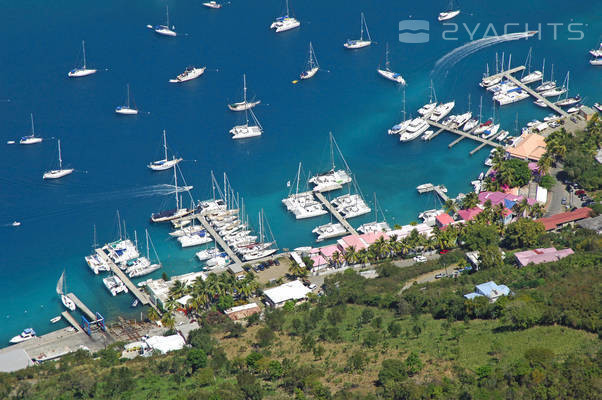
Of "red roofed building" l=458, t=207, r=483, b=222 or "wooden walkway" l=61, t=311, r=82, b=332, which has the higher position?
"red roofed building" l=458, t=207, r=483, b=222

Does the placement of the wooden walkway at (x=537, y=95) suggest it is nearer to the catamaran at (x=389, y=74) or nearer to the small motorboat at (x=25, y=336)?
the catamaran at (x=389, y=74)

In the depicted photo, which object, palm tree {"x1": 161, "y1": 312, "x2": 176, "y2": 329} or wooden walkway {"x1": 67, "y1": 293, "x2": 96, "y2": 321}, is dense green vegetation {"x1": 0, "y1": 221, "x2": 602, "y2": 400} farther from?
wooden walkway {"x1": 67, "y1": 293, "x2": 96, "y2": 321}

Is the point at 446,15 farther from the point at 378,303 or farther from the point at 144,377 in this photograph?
the point at 144,377

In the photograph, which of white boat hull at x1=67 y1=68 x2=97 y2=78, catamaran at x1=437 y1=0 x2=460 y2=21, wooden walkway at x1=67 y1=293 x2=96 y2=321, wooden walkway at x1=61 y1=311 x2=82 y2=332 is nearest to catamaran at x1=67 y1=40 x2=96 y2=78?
white boat hull at x1=67 y1=68 x2=97 y2=78

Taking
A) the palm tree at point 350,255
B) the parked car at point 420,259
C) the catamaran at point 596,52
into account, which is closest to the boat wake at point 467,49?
the catamaran at point 596,52

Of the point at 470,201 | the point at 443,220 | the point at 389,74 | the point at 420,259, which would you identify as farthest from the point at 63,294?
the point at 389,74

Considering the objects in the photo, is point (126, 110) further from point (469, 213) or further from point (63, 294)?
point (469, 213)
